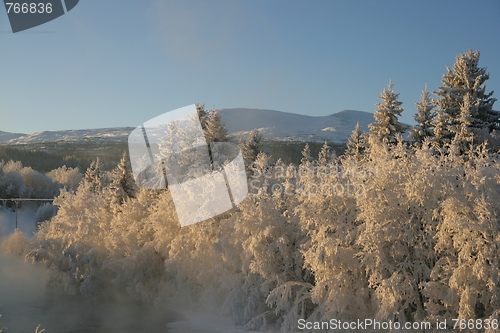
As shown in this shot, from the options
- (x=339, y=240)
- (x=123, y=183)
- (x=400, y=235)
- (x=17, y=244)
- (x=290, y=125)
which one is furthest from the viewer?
(x=290, y=125)

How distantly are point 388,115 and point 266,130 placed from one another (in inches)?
5170

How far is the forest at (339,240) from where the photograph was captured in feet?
35.3

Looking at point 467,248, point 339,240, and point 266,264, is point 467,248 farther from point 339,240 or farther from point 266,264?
point 266,264

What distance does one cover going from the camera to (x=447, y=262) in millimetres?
11039

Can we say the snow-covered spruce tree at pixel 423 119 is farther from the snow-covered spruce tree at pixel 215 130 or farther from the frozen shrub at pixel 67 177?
the frozen shrub at pixel 67 177

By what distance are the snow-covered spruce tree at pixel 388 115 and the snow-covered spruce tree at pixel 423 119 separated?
0.85m

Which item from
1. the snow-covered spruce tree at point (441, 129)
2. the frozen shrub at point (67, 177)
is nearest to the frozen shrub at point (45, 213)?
the frozen shrub at point (67, 177)

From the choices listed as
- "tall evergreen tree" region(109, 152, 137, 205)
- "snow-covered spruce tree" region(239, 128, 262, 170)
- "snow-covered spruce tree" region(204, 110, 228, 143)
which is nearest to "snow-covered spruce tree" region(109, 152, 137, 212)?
"tall evergreen tree" region(109, 152, 137, 205)

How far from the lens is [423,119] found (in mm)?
24406

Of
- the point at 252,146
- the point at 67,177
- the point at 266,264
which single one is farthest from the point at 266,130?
the point at 266,264

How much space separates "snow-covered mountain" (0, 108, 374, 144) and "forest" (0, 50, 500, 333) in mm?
109412

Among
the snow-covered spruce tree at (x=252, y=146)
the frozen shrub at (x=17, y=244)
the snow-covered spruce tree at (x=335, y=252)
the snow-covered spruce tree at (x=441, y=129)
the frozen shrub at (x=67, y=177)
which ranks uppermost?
the snow-covered spruce tree at (x=441, y=129)

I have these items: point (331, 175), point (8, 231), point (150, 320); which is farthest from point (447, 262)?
point (8, 231)

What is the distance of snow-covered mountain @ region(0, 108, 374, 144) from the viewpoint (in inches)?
5763
